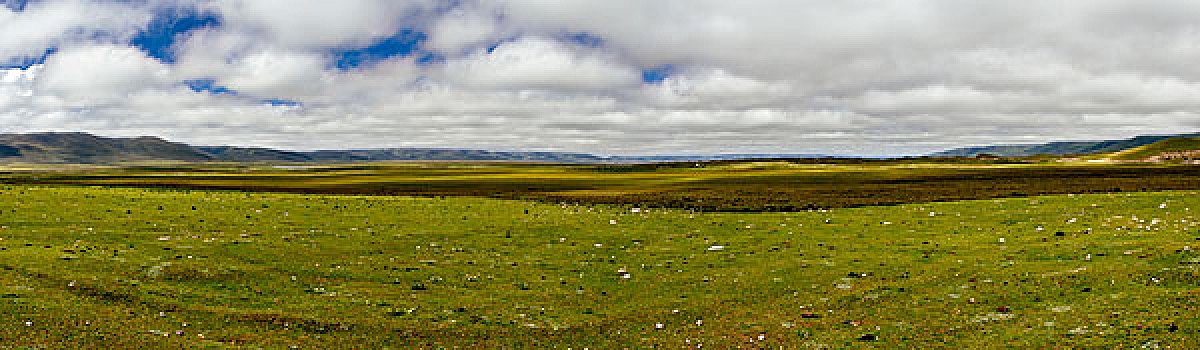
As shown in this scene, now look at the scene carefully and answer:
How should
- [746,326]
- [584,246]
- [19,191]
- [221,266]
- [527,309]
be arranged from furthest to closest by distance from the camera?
[19,191] < [584,246] < [221,266] < [527,309] < [746,326]

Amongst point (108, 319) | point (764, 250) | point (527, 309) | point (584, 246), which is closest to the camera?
point (108, 319)

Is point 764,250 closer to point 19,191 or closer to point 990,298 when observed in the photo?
point 990,298

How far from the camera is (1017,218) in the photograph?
116ft

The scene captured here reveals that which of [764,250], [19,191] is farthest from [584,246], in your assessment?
[19,191]

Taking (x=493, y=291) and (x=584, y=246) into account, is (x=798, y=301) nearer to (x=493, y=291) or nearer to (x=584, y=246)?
(x=493, y=291)

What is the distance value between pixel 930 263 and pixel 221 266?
25253 mm

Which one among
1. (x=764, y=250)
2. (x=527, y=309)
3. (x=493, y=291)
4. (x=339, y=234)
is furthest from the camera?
(x=339, y=234)

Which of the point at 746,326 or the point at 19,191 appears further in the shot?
the point at 19,191

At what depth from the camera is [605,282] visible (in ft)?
77.8

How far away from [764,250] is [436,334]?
16.8 metres

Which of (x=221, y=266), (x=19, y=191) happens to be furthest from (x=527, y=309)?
(x=19, y=191)

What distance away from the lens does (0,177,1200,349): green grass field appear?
1595 centimetres

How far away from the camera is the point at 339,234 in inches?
1332

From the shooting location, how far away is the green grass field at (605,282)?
15945 millimetres
